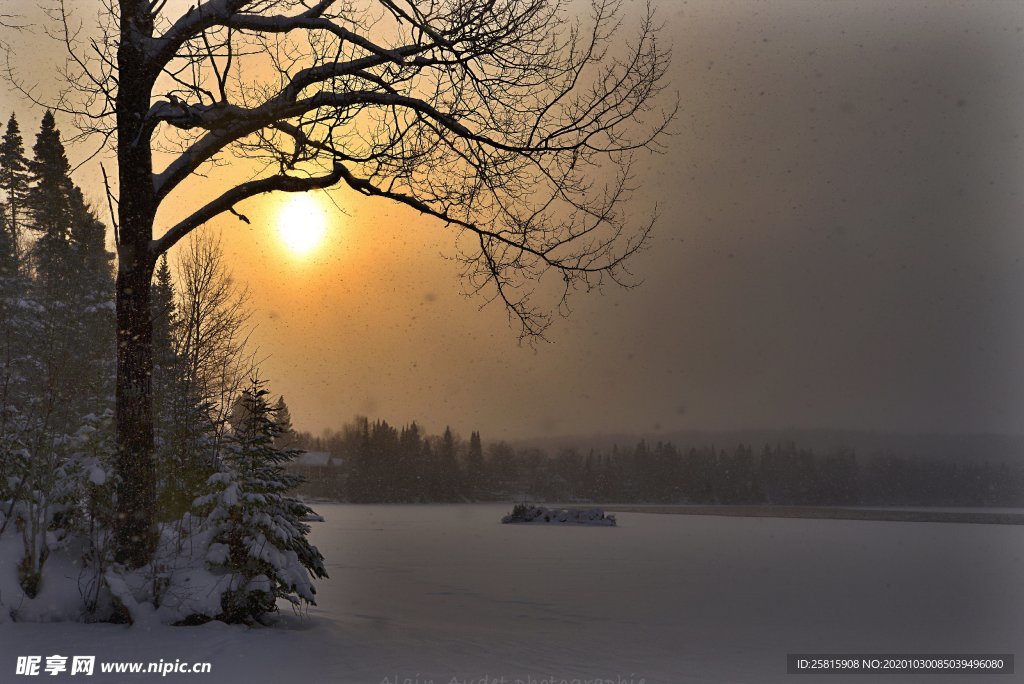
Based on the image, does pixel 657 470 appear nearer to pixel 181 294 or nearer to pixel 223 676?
pixel 181 294

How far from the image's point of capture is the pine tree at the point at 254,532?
895cm

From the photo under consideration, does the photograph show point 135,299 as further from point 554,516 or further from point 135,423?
point 554,516

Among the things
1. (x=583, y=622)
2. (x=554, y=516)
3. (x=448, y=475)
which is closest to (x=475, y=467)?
(x=448, y=475)

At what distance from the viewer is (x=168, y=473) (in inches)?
432

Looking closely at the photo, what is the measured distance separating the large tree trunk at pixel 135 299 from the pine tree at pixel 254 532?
2.52 ft

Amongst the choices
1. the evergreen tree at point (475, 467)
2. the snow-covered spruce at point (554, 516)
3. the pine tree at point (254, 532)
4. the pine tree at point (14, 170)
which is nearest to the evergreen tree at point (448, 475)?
the evergreen tree at point (475, 467)

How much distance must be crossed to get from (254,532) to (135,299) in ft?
10.1

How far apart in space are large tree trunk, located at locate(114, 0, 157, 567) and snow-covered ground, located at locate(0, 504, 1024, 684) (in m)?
1.43

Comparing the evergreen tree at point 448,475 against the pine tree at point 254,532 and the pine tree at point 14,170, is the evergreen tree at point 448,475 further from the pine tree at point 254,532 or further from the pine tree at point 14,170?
the pine tree at point 254,532

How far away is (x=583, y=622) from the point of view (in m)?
12.1

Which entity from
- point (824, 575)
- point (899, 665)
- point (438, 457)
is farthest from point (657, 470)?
point (899, 665)

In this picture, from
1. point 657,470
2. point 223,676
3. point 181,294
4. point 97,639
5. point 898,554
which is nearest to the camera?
point 223,676

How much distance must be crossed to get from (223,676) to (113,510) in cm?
317

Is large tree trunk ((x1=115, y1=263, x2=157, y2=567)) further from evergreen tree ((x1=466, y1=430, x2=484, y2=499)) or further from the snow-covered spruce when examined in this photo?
evergreen tree ((x1=466, y1=430, x2=484, y2=499))
